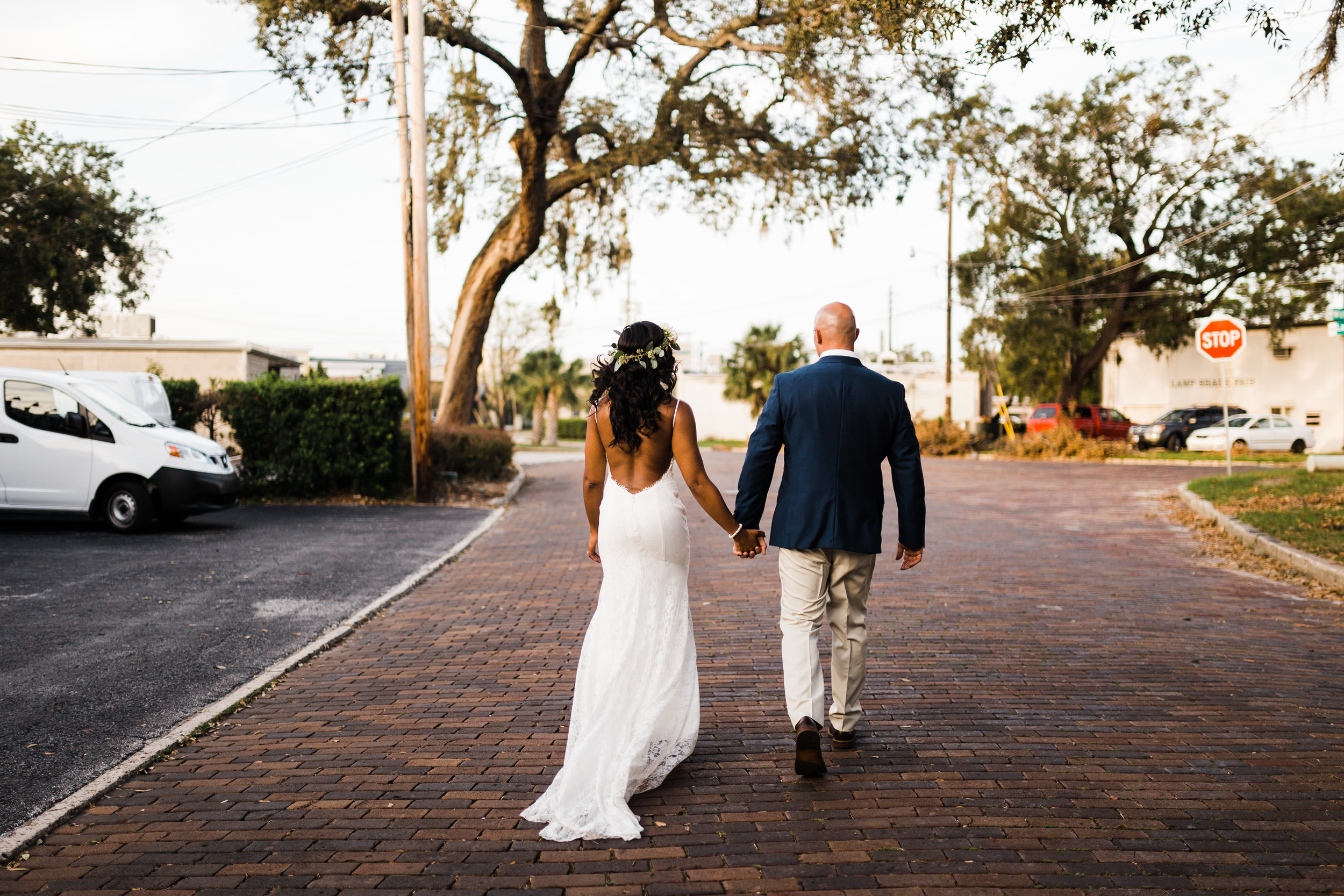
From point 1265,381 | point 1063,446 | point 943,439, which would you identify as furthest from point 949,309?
point 1265,381

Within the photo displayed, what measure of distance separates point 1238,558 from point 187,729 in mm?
10776

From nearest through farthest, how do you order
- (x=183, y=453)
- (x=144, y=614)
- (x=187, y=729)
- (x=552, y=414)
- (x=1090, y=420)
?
(x=187, y=729) → (x=144, y=614) → (x=183, y=453) → (x=1090, y=420) → (x=552, y=414)

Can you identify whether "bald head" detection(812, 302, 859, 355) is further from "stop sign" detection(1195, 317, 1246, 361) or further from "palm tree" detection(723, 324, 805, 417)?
"palm tree" detection(723, 324, 805, 417)

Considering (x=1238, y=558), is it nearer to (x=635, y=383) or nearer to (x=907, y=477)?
(x=907, y=477)

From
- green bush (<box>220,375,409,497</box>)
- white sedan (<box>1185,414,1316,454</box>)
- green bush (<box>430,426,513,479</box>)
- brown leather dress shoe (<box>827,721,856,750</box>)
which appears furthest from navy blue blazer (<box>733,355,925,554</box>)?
white sedan (<box>1185,414,1316,454</box>)

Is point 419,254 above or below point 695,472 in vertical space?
above

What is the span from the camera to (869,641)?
7078 millimetres

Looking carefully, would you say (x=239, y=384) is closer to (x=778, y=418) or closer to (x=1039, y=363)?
(x=778, y=418)

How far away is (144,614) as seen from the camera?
7906 millimetres

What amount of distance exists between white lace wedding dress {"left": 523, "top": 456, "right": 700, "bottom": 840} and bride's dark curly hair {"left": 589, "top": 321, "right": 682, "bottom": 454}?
257 mm

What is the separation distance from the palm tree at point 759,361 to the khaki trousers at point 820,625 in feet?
169

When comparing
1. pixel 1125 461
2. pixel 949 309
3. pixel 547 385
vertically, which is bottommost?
pixel 1125 461

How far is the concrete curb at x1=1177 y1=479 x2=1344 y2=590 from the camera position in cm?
951

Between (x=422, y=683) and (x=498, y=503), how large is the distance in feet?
39.5
